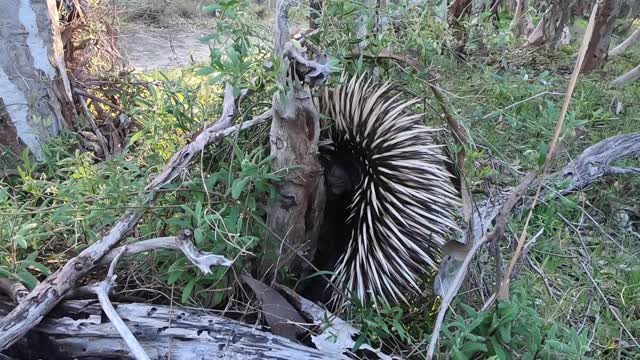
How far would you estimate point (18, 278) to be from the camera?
1.61m

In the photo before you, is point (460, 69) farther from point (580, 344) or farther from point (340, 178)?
point (580, 344)

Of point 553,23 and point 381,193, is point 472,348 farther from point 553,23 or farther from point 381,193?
point 553,23

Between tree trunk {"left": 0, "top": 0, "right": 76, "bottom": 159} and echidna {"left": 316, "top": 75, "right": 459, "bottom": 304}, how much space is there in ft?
3.65

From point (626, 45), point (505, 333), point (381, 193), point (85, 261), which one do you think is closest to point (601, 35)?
point (626, 45)

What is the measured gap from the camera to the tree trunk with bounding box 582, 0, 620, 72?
4.20m

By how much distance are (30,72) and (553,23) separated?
360 centimetres

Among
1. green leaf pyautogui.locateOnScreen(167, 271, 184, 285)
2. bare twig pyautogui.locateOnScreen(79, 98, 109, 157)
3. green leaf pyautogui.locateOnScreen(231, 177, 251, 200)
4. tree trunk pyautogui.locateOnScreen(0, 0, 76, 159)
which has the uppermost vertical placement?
tree trunk pyautogui.locateOnScreen(0, 0, 76, 159)

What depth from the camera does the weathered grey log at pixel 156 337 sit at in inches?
60.0

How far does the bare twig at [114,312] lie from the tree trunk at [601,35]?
12.3 ft

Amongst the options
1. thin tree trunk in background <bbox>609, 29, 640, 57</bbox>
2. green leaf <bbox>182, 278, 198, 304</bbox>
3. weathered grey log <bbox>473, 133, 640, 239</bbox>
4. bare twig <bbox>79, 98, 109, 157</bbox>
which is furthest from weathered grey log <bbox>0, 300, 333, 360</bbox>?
thin tree trunk in background <bbox>609, 29, 640, 57</bbox>

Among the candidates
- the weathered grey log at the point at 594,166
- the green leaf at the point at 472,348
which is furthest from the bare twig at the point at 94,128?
the green leaf at the point at 472,348

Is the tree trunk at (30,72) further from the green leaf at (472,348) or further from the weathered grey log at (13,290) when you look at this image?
the green leaf at (472,348)

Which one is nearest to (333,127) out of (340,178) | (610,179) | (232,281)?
(340,178)

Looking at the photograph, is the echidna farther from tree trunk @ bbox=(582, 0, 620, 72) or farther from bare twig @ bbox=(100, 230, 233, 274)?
tree trunk @ bbox=(582, 0, 620, 72)
